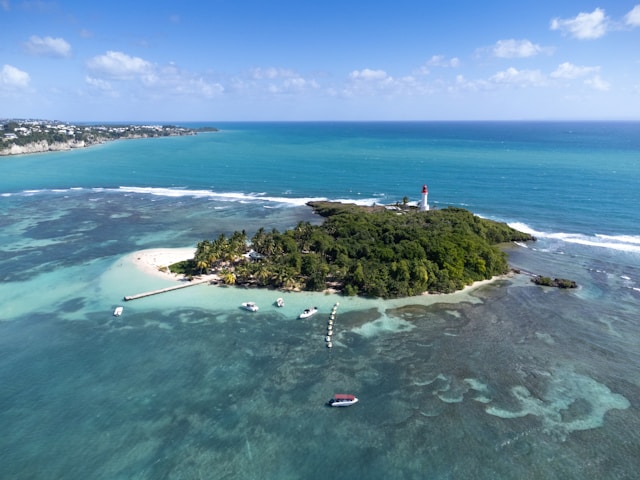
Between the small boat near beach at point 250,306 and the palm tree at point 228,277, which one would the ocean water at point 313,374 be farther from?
the palm tree at point 228,277

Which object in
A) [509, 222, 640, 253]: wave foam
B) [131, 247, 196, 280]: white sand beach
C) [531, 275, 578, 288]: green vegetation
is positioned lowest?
[131, 247, 196, 280]: white sand beach

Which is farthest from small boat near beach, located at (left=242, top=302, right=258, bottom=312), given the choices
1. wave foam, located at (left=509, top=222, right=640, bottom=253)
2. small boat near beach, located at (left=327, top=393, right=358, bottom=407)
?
wave foam, located at (left=509, top=222, right=640, bottom=253)

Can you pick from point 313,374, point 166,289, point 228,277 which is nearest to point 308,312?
point 313,374

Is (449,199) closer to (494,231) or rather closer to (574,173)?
(494,231)

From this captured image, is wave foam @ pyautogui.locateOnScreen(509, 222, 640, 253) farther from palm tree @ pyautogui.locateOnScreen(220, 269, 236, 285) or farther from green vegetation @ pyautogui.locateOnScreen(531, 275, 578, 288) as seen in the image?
palm tree @ pyautogui.locateOnScreen(220, 269, 236, 285)

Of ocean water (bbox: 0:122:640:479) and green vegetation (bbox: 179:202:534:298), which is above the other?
green vegetation (bbox: 179:202:534:298)

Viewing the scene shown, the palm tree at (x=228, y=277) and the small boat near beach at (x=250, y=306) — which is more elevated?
the palm tree at (x=228, y=277)

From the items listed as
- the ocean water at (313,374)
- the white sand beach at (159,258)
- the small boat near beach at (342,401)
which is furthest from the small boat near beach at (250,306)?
the small boat near beach at (342,401)

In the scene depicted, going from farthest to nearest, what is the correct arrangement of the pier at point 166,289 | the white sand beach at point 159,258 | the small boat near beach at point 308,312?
the white sand beach at point 159,258, the pier at point 166,289, the small boat near beach at point 308,312
